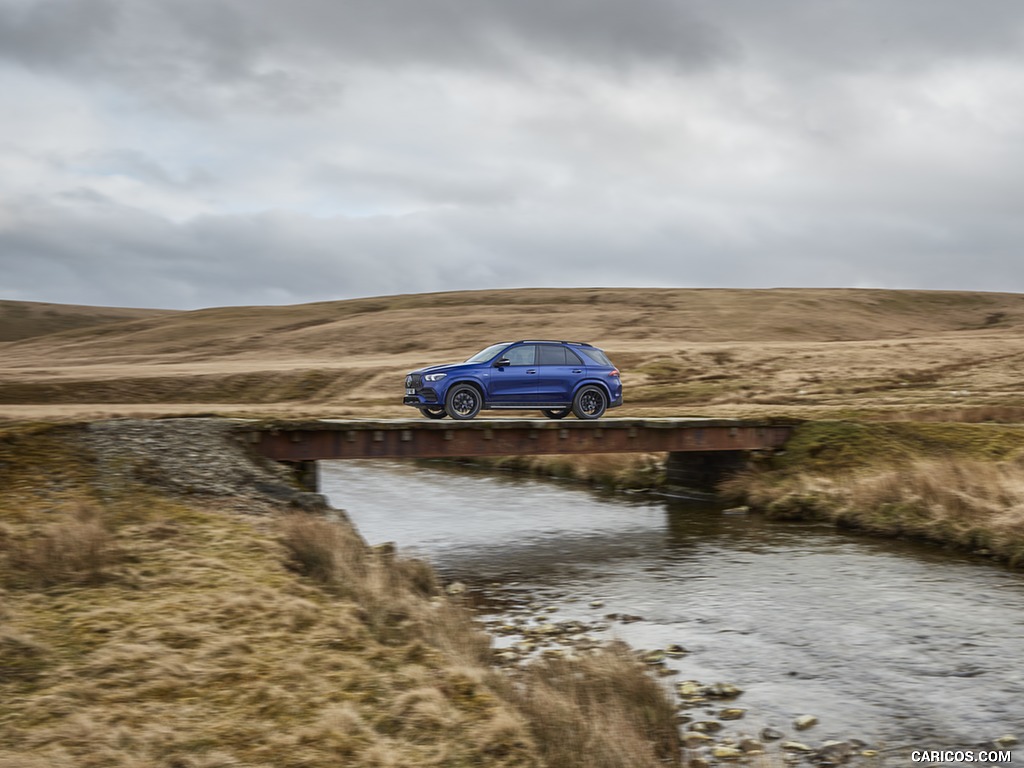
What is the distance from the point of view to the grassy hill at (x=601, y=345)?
44188mm

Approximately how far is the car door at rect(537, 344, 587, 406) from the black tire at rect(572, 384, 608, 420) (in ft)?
1.05

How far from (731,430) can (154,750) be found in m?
20.6

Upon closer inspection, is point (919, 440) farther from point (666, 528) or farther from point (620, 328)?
point (620, 328)

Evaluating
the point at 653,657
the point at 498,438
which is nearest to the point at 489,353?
the point at 498,438

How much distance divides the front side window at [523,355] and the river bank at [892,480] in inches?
257

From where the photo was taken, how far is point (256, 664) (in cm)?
905

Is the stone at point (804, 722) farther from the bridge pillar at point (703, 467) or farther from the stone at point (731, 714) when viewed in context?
the bridge pillar at point (703, 467)

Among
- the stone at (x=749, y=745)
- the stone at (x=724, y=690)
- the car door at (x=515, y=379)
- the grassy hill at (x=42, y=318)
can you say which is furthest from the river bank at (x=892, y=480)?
the grassy hill at (x=42, y=318)

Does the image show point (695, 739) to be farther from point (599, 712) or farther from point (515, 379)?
point (515, 379)

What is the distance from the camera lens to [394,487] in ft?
97.3

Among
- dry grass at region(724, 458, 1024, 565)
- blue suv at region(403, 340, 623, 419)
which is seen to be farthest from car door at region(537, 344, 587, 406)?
dry grass at region(724, 458, 1024, 565)

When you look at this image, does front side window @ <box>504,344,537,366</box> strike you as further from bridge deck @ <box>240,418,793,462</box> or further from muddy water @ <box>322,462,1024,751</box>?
muddy water @ <box>322,462,1024,751</box>

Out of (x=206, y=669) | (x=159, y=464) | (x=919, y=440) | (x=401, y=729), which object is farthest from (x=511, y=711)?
(x=919, y=440)

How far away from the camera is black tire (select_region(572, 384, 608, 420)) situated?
23.7m
